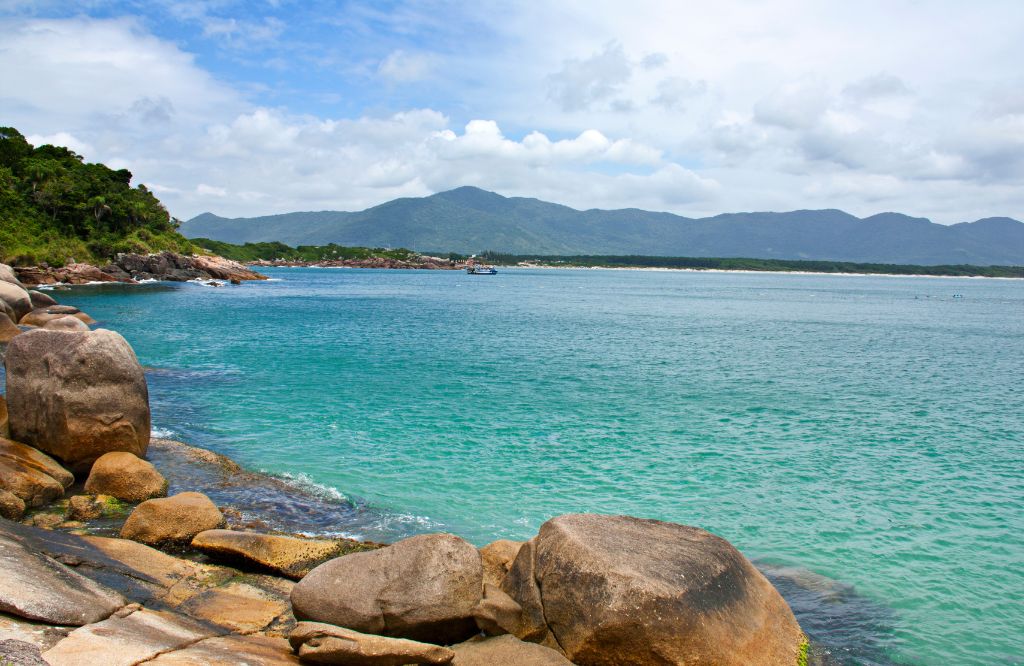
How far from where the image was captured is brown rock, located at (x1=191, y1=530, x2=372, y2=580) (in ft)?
36.1

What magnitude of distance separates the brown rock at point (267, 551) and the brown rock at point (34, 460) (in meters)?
5.46

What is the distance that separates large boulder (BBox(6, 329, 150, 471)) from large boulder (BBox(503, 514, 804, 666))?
A: 1172 cm

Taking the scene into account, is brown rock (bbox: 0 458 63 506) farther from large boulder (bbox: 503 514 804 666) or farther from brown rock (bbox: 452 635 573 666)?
large boulder (bbox: 503 514 804 666)

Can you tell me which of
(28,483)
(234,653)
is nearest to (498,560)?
(234,653)

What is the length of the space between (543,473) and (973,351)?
4466cm

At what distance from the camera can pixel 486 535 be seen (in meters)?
14.7

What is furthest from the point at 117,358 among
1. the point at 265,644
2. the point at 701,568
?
the point at 701,568

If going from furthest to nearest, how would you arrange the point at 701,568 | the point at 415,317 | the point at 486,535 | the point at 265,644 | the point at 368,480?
the point at 415,317 < the point at 368,480 < the point at 486,535 < the point at 701,568 < the point at 265,644

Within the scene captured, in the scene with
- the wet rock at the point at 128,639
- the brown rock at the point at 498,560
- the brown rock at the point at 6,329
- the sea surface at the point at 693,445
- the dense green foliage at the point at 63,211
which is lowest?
the sea surface at the point at 693,445

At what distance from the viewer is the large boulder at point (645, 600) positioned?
26.9ft

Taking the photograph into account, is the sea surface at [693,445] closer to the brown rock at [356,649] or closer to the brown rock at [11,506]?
the brown rock at [11,506]

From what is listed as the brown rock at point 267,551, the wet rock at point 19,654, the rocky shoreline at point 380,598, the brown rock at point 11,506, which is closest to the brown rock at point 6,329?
the brown rock at point 11,506

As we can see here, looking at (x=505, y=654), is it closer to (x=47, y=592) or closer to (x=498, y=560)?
(x=498, y=560)

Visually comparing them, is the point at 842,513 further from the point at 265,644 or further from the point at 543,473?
the point at 265,644
